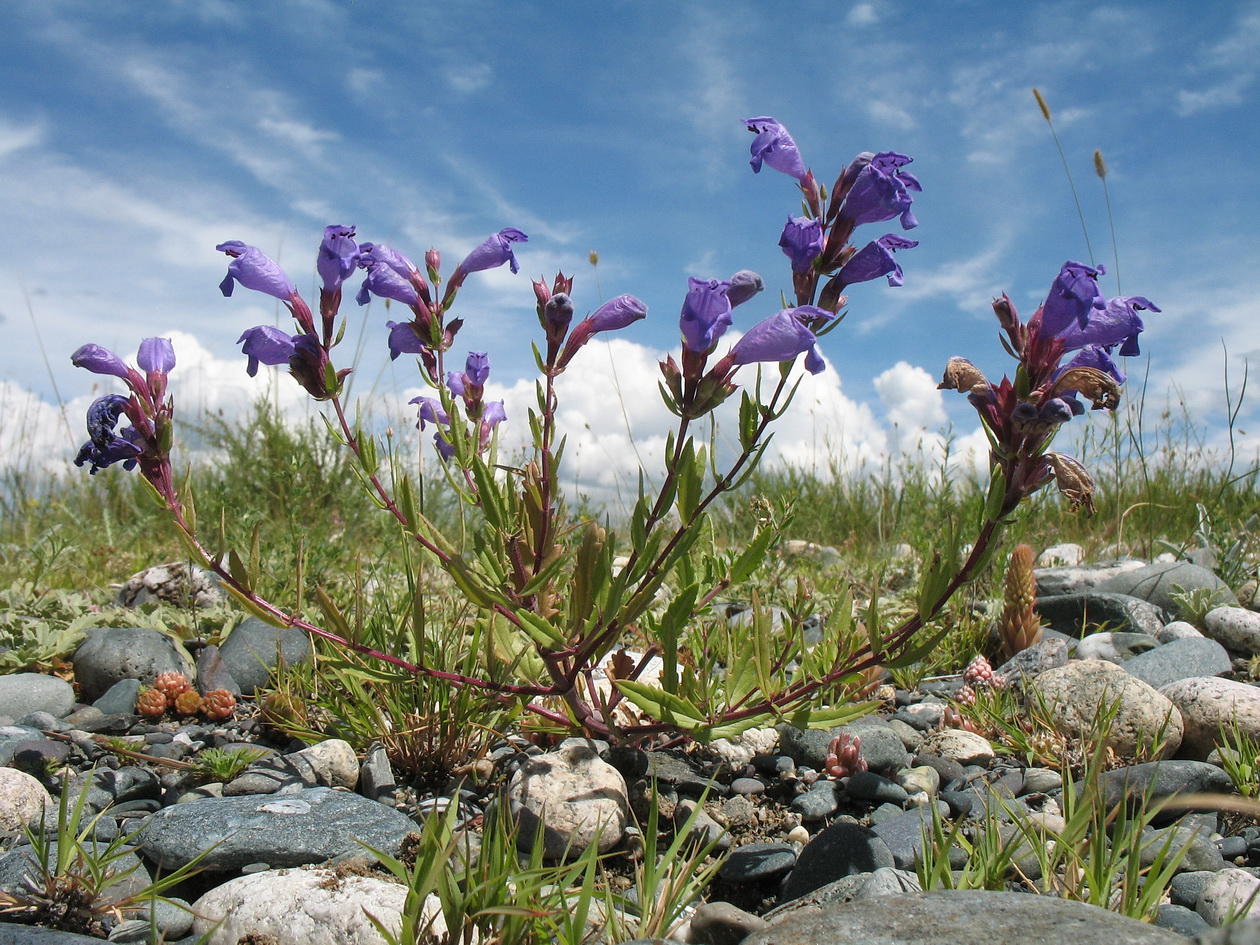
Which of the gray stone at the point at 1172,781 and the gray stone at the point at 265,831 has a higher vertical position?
the gray stone at the point at 1172,781

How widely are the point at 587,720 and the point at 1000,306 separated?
1888 millimetres

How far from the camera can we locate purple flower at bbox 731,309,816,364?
7.64ft

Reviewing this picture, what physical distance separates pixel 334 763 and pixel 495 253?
195 cm

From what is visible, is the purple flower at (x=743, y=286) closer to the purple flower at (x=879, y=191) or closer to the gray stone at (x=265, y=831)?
the purple flower at (x=879, y=191)

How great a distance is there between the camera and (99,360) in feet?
9.17

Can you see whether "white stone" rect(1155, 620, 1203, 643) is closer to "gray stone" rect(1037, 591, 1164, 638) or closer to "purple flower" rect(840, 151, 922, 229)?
"gray stone" rect(1037, 591, 1164, 638)

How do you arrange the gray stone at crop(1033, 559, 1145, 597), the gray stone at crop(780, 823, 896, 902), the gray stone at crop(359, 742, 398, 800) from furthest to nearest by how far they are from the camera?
the gray stone at crop(1033, 559, 1145, 597), the gray stone at crop(359, 742, 398, 800), the gray stone at crop(780, 823, 896, 902)

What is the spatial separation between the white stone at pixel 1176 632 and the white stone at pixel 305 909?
165 inches

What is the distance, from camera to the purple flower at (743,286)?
2439 millimetres

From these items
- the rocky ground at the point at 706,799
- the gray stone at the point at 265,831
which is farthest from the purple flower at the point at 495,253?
the gray stone at the point at 265,831

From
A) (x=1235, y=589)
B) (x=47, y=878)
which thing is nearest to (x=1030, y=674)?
(x=1235, y=589)

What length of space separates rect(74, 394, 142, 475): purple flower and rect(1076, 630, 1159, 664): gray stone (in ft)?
14.4

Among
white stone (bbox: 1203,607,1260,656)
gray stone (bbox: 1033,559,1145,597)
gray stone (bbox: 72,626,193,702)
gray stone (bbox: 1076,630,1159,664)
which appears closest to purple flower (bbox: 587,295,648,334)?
gray stone (bbox: 72,626,193,702)

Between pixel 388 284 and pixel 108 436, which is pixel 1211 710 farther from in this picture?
pixel 108 436
